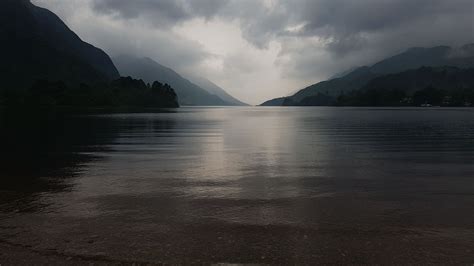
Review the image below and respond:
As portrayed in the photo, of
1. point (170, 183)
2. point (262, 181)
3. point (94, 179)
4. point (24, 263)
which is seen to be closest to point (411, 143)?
point (262, 181)

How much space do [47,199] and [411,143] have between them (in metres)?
42.3

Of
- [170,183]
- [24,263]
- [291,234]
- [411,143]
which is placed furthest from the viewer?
[411,143]

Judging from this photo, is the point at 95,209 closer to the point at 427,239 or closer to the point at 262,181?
the point at 262,181

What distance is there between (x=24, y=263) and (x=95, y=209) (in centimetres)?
582

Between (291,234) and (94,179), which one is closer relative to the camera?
(291,234)

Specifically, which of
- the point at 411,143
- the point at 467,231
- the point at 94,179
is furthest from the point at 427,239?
the point at 411,143

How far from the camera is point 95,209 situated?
17000mm

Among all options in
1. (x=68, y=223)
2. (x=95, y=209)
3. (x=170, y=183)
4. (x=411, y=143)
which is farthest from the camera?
(x=411, y=143)

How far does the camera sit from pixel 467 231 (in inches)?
554

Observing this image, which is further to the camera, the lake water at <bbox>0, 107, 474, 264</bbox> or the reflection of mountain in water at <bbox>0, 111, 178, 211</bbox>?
the reflection of mountain in water at <bbox>0, 111, 178, 211</bbox>

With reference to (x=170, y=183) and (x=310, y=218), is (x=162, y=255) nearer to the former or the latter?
(x=310, y=218)

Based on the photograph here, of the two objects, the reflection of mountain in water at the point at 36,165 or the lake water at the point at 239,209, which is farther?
the reflection of mountain in water at the point at 36,165

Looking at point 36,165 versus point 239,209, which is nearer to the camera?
point 239,209

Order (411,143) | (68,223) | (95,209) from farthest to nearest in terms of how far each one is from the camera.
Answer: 1. (411,143)
2. (95,209)
3. (68,223)
